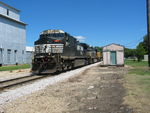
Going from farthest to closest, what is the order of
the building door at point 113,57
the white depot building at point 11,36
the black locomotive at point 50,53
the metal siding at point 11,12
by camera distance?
the metal siding at point 11,12 < the white depot building at point 11,36 < the building door at point 113,57 < the black locomotive at point 50,53

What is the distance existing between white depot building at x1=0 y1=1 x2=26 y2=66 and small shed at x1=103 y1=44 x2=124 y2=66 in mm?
21501

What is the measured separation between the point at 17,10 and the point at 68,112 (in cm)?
4312

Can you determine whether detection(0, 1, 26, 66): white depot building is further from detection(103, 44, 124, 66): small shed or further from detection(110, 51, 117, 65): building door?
detection(110, 51, 117, 65): building door

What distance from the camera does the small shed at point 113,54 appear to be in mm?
23498

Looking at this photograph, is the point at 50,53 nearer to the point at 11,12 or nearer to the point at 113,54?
the point at 113,54

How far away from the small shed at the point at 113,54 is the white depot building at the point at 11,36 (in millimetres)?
21501

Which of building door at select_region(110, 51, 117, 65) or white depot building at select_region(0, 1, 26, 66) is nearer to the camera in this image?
building door at select_region(110, 51, 117, 65)

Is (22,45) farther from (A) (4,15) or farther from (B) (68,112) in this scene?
(B) (68,112)

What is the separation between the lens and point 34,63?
618 inches

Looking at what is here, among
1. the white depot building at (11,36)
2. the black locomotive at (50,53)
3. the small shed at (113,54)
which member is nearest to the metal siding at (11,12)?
the white depot building at (11,36)

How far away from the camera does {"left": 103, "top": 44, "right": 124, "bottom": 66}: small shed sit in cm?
2350

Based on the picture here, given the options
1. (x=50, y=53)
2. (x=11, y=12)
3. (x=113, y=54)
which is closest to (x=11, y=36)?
(x=11, y=12)

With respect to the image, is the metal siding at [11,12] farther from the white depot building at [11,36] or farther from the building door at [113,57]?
the building door at [113,57]

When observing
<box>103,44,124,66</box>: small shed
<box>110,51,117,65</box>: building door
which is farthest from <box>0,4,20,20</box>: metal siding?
<box>110,51,117,65</box>: building door
